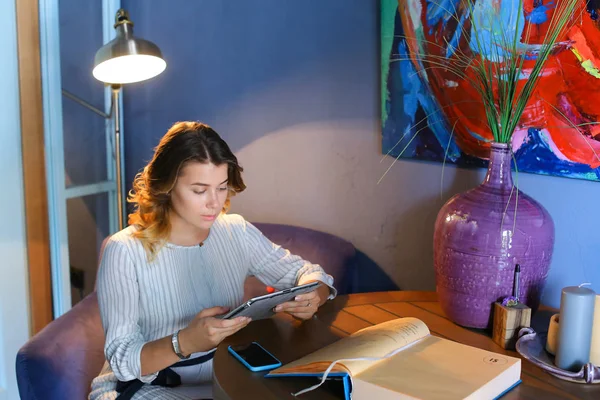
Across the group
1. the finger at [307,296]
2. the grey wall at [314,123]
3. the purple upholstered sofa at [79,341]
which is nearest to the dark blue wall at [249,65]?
the grey wall at [314,123]

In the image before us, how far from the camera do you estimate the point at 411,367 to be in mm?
979

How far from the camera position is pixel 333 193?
76.7 inches

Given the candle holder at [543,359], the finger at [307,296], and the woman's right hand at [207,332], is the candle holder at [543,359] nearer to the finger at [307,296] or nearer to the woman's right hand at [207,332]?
the finger at [307,296]

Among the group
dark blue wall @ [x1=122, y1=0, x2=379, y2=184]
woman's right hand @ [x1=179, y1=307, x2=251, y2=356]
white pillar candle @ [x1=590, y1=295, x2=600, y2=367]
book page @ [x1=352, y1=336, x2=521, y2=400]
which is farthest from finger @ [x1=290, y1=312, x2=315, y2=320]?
dark blue wall @ [x1=122, y1=0, x2=379, y2=184]

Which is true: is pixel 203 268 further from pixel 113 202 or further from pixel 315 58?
pixel 113 202

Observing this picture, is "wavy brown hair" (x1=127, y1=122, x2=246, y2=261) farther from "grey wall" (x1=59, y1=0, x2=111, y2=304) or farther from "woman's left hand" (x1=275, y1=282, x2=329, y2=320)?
"grey wall" (x1=59, y1=0, x2=111, y2=304)

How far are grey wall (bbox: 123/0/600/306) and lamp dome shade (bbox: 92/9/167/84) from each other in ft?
0.88

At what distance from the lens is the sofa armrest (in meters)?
1.35

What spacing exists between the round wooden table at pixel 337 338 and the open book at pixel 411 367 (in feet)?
0.11

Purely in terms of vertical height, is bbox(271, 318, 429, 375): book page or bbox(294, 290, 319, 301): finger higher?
bbox(294, 290, 319, 301): finger

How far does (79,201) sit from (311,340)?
1.60m

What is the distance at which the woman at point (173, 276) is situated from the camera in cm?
123

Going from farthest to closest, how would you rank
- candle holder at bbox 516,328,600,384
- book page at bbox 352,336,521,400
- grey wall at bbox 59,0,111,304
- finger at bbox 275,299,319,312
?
grey wall at bbox 59,0,111,304 < finger at bbox 275,299,319,312 < candle holder at bbox 516,328,600,384 < book page at bbox 352,336,521,400

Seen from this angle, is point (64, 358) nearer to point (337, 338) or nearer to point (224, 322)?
point (224, 322)
